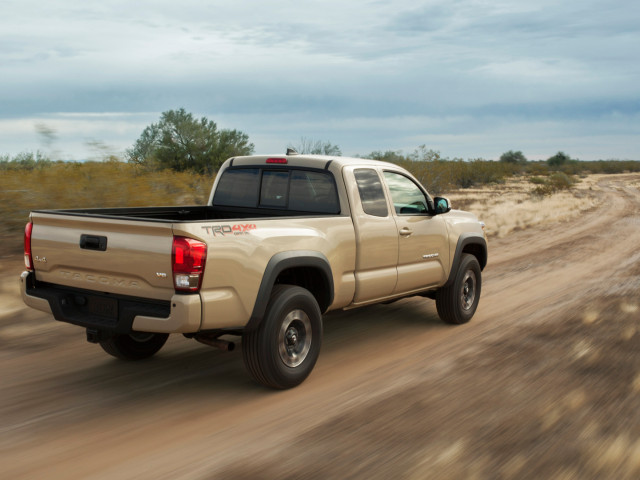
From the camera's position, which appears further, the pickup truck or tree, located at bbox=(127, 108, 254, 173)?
tree, located at bbox=(127, 108, 254, 173)

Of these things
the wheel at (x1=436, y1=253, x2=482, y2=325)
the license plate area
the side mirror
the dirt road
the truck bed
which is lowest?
the dirt road

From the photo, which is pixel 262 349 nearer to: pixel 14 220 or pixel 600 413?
pixel 600 413

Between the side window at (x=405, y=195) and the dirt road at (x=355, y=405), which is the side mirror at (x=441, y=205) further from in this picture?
the dirt road at (x=355, y=405)

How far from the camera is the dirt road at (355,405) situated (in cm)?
395

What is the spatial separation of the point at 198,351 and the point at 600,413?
363cm

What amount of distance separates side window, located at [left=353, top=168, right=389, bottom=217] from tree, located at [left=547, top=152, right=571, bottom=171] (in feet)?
416

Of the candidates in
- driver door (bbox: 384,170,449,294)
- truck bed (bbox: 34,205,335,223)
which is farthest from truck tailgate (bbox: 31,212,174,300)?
driver door (bbox: 384,170,449,294)

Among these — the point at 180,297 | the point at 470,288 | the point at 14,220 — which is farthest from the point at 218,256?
the point at 14,220

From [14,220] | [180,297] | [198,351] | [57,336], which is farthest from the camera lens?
[14,220]

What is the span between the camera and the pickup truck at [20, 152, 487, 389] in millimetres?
4520

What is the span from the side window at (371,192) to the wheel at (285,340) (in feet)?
4.16

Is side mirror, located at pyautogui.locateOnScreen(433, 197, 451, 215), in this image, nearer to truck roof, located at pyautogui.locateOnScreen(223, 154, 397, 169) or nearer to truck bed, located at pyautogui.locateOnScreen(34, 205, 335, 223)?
truck roof, located at pyautogui.locateOnScreen(223, 154, 397, 169)

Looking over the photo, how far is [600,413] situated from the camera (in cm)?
471

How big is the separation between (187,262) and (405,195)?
3.15 metres
